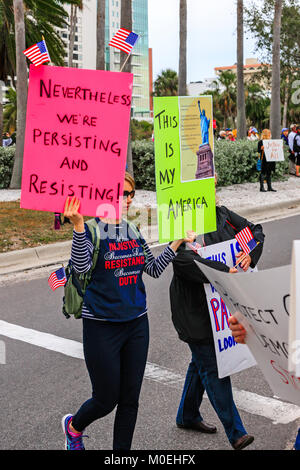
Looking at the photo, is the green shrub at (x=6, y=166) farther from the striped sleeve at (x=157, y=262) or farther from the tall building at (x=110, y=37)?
the tall building at (x=110, y=37)

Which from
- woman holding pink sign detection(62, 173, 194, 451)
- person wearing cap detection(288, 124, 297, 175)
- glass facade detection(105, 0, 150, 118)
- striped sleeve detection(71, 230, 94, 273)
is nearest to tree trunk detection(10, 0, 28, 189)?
person wearing cap detection(288, 124, 297, 175)

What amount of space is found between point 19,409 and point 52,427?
43 centimetres

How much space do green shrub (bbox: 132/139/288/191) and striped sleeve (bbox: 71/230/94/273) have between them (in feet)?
46.0

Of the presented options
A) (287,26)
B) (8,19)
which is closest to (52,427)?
(8,19)

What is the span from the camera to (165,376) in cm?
537

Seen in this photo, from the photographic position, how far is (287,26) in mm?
32375

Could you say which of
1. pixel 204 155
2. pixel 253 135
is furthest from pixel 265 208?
pixel 253 135

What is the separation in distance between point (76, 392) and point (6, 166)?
1302cm

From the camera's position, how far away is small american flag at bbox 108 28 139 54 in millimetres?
3689

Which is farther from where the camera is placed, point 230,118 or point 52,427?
point 230,118

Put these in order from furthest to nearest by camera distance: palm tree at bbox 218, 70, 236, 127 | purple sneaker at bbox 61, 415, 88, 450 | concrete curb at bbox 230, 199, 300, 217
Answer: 1. palm tree at bbox 218, 70, 236, 127
2. concrete curb at bbox 230, 199, 300, 217
3. purple sneaker at bbox 61, 415, 88, 450

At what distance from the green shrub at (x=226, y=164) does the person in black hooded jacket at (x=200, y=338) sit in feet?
43.8

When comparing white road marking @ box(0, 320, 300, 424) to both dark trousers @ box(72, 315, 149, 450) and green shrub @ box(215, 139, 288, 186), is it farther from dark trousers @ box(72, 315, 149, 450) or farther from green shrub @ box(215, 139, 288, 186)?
green shrub @ box(215, 139, 288, 186)
